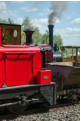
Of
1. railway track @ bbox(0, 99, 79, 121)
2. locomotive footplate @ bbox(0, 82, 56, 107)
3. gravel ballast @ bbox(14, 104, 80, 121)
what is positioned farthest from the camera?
railway track @ bbox(0, 99, 79, 121)

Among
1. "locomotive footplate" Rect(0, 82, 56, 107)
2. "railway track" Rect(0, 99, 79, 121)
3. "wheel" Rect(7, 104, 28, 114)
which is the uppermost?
"locomotive footplate" Rect(0, 82, 56, 107)

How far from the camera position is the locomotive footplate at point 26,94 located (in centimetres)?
522

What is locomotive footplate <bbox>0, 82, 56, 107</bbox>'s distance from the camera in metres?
5.22

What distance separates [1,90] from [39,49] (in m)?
1.85

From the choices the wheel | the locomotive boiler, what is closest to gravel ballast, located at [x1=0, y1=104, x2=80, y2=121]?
the wheel

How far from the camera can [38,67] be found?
611 centimetres

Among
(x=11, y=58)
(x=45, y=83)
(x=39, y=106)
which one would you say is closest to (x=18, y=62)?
(x=11, y=58)

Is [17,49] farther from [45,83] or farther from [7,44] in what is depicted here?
[45,83]

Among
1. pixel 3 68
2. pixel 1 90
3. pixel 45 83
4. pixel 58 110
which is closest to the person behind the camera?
pixel 1 90

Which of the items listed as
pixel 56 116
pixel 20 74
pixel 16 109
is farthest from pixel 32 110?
pixel 20 74

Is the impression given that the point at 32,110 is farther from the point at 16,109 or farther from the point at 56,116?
the point at 56,116

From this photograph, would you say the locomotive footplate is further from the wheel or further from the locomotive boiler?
the wheel

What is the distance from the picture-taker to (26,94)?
5598mm

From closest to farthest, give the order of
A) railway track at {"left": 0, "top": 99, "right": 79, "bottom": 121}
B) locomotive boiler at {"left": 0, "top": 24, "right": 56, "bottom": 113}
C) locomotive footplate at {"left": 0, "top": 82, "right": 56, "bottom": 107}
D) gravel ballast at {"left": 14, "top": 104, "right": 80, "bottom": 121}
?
locomotive footplate at {"left": 0, "top": 82, "right": 56, "bottom": 107}
locomotive boiler at {"left": 0, "top": 24, "right": 56, "bottom": 113}
gravel ballast at {"left": 14, "top": 104, "right": 80, "bottom": 121}
railway track at {"left": 0, "top": 99, "right": 79, "bottom": 121}
